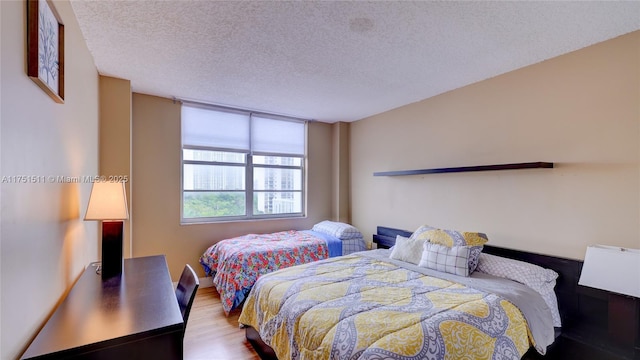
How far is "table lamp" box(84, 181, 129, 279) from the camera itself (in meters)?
1.87

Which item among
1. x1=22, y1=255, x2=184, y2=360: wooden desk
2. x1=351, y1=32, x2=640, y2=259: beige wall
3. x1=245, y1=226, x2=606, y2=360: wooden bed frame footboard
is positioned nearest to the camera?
x1=22, y1=255, x2=184, y2=360: wooden desk

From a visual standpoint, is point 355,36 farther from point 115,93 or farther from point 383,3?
point 115,93

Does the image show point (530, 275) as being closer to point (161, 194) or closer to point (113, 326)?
point (113, 326)

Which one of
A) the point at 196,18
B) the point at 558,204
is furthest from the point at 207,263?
the point at 558,204

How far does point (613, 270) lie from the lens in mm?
1891

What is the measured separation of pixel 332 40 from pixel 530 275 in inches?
95.9

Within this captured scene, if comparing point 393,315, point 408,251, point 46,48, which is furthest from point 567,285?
point 46,48

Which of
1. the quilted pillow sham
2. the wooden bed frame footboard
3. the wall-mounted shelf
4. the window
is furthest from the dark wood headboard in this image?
the window

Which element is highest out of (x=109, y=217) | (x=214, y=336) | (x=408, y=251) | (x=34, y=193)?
(x=34, y=193)

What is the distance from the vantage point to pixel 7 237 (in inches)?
36.3

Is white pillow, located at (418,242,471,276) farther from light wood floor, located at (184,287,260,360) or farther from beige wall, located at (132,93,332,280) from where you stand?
beige wall, located at (132,93,332,280)

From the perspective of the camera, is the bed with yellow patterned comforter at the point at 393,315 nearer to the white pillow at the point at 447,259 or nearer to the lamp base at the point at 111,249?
the white pillow at the point at 447,259

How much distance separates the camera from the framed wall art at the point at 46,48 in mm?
1105

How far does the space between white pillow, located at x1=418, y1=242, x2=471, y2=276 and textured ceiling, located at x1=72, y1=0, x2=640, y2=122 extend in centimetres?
168
